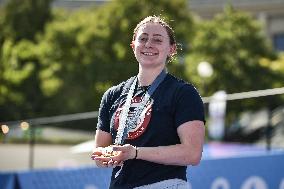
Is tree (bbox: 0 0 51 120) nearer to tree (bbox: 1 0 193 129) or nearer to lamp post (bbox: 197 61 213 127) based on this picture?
tree (bbox: 1 0 193 129)

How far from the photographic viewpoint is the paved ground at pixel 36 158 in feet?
44.6

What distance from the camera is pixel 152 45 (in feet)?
10.1

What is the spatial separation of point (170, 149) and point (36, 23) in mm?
35634

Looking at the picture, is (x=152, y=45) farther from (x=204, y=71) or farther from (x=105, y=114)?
(x=204, y=71)

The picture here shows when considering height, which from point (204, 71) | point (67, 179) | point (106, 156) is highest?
point (204, 71)

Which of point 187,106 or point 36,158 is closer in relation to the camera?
point 187,106

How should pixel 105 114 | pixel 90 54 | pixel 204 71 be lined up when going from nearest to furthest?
pixel 105 114, pixel 204 71, pixel 90 54

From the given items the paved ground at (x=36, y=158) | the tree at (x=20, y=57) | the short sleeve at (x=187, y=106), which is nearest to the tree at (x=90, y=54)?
the tree at (x=20, y=57)

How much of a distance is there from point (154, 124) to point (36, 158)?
11606mm

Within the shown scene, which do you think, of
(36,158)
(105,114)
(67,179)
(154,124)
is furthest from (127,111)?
(36,158)

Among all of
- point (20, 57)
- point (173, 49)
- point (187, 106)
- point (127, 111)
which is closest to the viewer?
point (187, 106)

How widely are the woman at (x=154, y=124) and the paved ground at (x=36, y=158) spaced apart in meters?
9.92

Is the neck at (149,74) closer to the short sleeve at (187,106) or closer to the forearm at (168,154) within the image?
the short sleeve at (187,106)

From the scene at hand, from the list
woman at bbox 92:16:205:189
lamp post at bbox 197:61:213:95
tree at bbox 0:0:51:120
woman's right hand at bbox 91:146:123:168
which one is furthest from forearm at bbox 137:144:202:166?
tree at bbox 0:0:51:120
